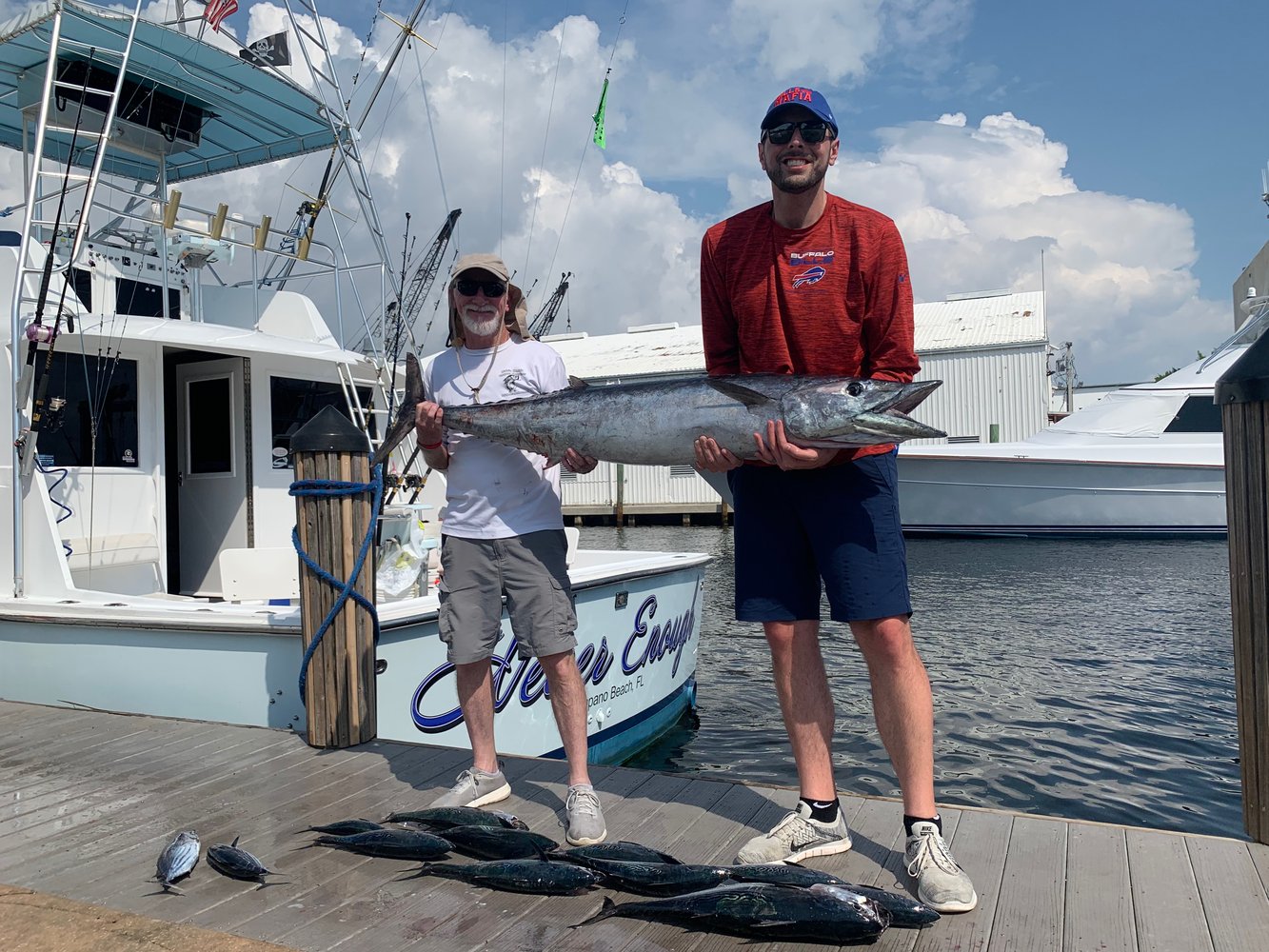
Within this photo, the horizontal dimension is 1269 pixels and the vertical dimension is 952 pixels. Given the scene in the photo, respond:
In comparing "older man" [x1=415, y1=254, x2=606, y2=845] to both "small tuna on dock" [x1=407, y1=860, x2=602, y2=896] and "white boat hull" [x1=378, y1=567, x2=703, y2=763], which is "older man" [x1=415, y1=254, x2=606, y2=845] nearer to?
"small tuna on dock" [x1=407, y1=860, x2=602, y2=896]

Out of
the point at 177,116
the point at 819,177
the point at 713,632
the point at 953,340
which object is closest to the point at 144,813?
the point at 819,177

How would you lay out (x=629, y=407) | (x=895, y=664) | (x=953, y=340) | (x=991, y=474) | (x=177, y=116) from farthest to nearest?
(x=953, y=340) < (x=991, y=474) < (x=177, y=116) < (x=629, y=407) < (x=895, y=664)

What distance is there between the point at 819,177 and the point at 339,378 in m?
5.86

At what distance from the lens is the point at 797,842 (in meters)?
2.94

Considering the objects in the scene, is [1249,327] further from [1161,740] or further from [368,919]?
[368,919]

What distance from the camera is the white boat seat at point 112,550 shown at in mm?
6453

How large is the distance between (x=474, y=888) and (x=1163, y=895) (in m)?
1.98

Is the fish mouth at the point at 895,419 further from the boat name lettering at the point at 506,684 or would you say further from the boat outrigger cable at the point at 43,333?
the boat outrigger cable at the point at 43,333

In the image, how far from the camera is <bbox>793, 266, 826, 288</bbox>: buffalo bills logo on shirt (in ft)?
9.45

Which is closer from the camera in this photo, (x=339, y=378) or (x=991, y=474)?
(x=339, y=378)

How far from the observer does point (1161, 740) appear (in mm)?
7477

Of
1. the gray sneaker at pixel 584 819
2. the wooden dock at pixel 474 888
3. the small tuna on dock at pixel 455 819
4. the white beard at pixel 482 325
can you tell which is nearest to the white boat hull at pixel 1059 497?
the wooden dock at pixel 474 888

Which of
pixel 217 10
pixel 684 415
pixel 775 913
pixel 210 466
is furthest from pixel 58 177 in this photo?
pixel 775 913

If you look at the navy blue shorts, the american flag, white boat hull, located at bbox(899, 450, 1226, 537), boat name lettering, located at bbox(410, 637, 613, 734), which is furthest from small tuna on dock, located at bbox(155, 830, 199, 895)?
white boat hull, located at bbox(899, 450, 1226, 537)
